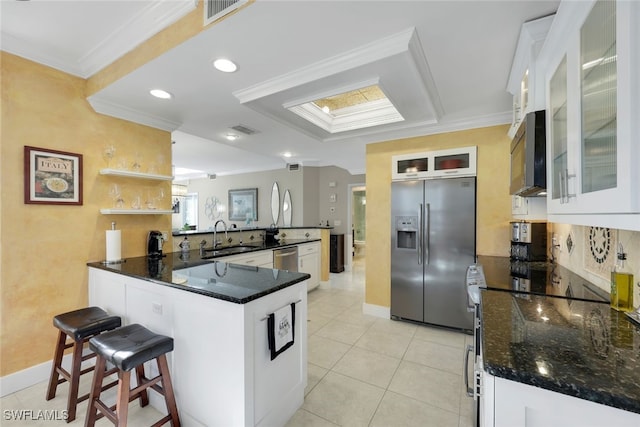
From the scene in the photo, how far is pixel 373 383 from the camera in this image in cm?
212

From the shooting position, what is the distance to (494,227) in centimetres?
286

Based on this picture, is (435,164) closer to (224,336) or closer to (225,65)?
(225,65)

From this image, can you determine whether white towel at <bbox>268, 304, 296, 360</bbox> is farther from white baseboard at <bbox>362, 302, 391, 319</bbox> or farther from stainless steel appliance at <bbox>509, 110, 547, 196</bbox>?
white baseboard at <bbox>362, 302, 391, 319</bbox>

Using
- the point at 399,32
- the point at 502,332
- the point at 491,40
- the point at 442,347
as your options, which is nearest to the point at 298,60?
the point at 399,32

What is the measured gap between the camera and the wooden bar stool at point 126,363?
136 centimetres

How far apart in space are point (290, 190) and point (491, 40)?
5.02m

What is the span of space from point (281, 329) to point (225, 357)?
34 cm

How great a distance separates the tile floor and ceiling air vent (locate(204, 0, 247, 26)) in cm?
250

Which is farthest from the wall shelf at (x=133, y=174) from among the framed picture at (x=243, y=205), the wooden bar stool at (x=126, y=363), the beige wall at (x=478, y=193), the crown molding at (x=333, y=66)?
the framed picture at (x=243, y=205)

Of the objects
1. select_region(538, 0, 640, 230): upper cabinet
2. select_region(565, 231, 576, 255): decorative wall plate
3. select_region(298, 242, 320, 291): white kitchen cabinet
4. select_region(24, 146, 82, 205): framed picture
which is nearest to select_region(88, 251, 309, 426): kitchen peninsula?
select_region(24, 146, 82, 205): framed picture

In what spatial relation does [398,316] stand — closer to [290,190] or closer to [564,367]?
[564,367]

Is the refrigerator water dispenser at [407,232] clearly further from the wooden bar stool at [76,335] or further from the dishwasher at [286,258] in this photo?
the wooden bar stool at [76,335]

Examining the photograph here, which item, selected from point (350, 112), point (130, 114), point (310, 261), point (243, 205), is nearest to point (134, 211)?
point (130, 114)

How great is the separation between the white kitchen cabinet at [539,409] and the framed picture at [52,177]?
311 cm
